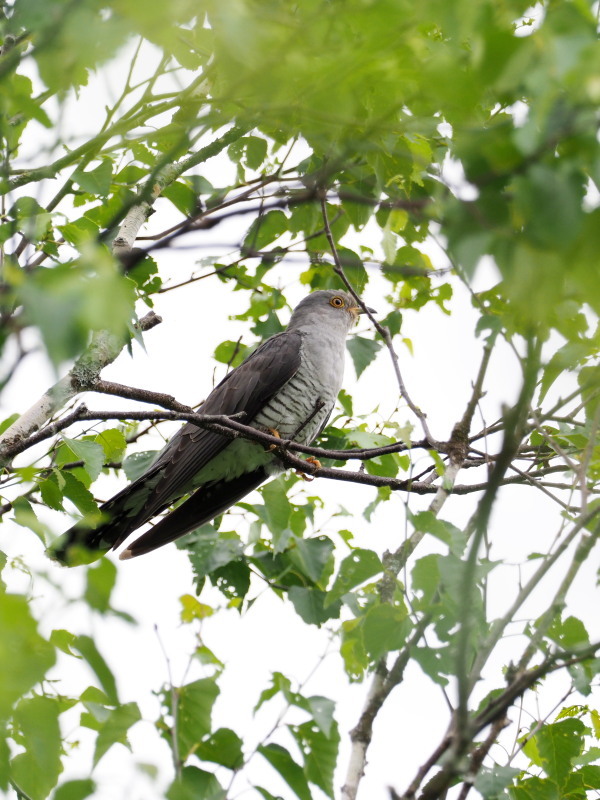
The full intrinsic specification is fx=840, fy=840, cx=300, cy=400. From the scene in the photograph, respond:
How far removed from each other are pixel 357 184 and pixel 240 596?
1.56m

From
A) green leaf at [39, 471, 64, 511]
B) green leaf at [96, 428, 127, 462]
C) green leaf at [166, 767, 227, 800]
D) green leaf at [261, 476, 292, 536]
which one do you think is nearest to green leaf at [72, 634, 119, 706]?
green leaf at [166, 767, 227, 800]

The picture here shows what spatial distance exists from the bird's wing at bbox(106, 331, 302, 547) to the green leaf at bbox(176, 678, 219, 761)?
6.77ft

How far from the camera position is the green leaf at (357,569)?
216 cm

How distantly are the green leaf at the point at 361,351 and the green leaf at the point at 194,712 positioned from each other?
1.83 metres

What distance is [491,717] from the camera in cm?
145

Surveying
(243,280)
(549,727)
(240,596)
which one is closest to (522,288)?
(549,727)

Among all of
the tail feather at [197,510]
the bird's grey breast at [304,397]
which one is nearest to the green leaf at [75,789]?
the tail feather at [197,510]

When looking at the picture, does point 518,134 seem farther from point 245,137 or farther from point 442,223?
point 245,137

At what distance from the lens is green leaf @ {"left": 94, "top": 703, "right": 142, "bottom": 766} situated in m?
1.73

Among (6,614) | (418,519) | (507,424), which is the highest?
(418,519)

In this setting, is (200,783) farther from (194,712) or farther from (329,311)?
(329,311)

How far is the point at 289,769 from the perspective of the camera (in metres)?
1.95

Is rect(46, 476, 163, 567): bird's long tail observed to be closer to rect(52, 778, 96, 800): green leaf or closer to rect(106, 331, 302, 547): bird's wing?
rect(106, 331, 302, 547): bird's wing

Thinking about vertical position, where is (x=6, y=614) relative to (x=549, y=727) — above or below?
below
